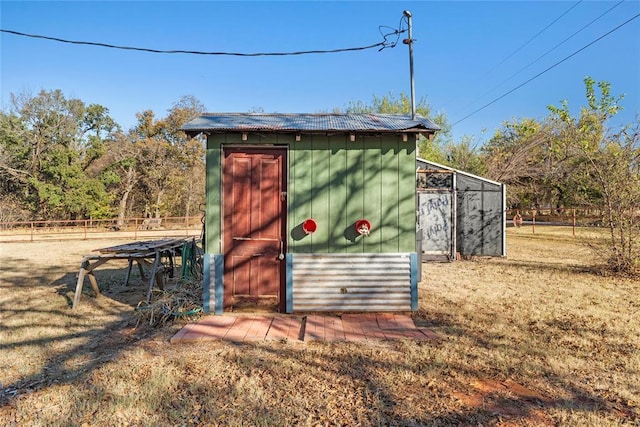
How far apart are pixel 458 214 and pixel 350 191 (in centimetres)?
613

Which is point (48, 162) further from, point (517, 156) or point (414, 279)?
point (517, 156)

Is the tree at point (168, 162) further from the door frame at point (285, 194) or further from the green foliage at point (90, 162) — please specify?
the door frame at point (285, 194)

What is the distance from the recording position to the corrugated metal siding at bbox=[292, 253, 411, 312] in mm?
4398

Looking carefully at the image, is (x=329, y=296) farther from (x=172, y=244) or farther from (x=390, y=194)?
(x=172, y=244)

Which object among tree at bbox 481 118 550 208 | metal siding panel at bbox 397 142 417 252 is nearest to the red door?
metal siding panel at bbox 397 142 417 252

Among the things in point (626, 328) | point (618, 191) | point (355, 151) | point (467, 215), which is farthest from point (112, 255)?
point (618, 191)

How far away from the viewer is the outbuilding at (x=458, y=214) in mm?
9344

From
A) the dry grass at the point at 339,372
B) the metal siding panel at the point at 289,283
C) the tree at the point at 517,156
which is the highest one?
the tree at the point at 517,156

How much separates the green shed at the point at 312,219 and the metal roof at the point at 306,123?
69 mm

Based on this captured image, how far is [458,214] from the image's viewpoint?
9.57 metres

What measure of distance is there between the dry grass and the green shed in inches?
32.7

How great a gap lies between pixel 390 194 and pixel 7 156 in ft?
83.5

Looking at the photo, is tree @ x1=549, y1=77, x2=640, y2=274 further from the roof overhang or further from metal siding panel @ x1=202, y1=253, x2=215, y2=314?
metal siding panel @ x1=202, y1=253, x2=215, y2=314

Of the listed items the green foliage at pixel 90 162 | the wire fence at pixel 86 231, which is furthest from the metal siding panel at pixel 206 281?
the green foliage at pixel 90 162
